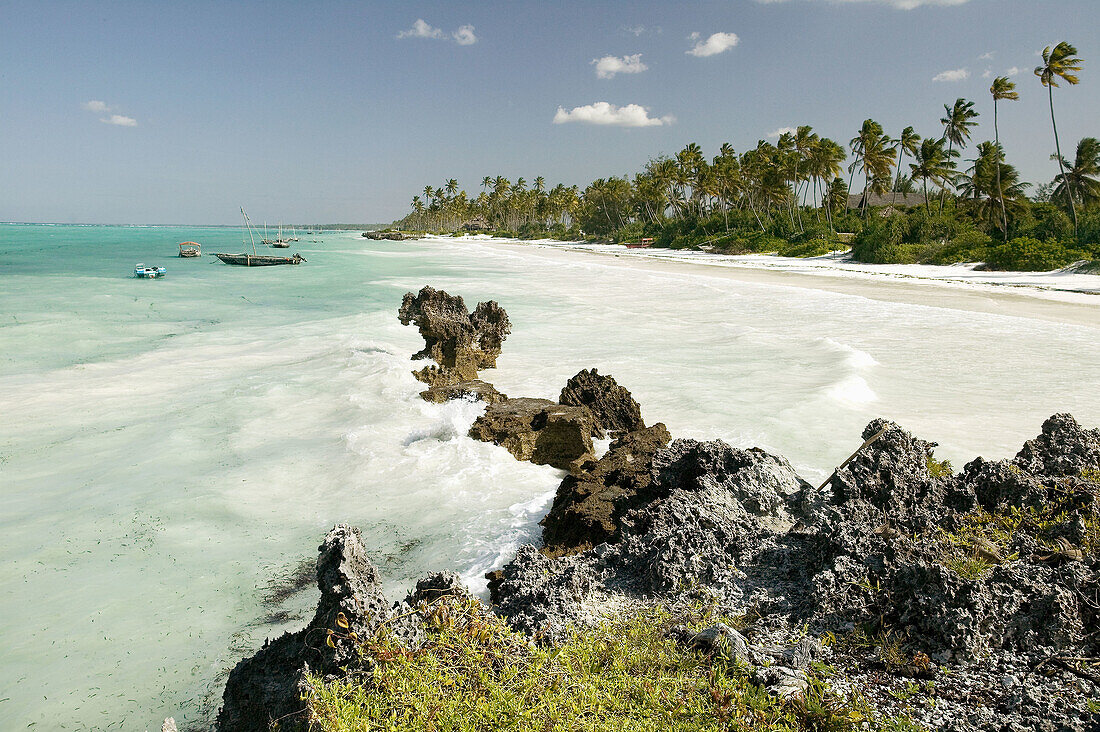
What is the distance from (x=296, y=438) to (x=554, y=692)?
25.6ft

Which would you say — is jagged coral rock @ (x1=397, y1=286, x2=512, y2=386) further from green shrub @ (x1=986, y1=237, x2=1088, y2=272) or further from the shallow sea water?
green shrub @ (x1=986, y1=237, x2=1088, y2=272)

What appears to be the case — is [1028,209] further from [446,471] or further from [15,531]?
[15,531]

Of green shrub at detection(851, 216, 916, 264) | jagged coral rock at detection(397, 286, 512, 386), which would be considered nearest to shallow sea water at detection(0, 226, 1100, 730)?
jagged coral rock at detection(397, 286, 512, 386)

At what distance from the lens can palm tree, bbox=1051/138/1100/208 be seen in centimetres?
4269

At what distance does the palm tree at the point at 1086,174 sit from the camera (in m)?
42.7

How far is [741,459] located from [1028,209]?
51.3 metres

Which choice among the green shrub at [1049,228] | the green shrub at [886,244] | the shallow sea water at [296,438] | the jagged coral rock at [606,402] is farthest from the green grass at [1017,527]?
the green shrub at [886,244]

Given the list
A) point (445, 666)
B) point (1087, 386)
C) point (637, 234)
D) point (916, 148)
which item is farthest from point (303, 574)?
point (637, 234)

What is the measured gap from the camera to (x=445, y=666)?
2926mm

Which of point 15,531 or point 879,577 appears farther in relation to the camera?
point 15,531

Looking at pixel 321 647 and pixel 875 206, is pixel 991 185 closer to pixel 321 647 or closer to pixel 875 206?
pixel 875 206

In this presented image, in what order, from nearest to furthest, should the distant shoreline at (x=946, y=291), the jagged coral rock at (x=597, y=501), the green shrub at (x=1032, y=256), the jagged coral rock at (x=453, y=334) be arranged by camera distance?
1. the jagged coral rock at (x=597, y=501)
2. the jagged coral rock at (x=453, y=334)
3. the distant shoreline at (x=946, y=291)
4. the green shrub at (x=1032, y=256)

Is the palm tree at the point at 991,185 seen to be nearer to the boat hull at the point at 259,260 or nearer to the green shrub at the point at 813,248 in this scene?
the green shrub at the point at 813,248

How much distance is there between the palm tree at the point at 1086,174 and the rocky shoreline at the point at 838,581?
51.2m
